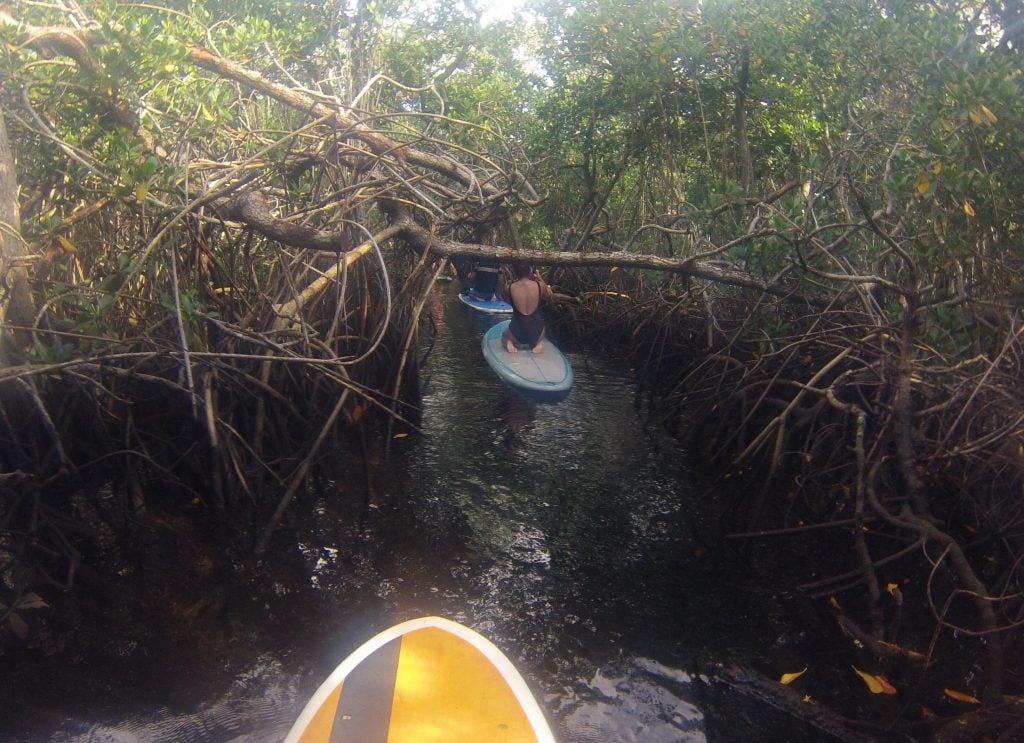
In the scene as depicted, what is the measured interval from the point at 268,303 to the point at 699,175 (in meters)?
5.38

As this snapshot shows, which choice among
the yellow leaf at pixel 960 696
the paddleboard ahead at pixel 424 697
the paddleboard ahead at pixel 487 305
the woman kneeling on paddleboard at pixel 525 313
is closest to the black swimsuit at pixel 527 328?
the woman kneeling on paddleboard at pixel 525 313

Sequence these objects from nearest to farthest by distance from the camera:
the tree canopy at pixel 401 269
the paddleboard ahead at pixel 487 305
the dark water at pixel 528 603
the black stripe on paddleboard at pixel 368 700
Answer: the black stripe on paddleboard at pixel 368 700, the dark water at pixel 528 603, the tree canopy at pixel 401 269, the paddleboard ahead at pixel 487 305

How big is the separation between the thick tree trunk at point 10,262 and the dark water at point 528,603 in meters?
1.36

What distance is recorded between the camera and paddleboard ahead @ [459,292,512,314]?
11.3m

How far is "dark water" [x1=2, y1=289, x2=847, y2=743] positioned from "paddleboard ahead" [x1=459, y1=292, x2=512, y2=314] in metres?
5.70

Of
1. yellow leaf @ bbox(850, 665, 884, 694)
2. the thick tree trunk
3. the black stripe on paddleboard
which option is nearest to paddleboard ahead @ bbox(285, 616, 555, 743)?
the black stripe on paddleboard

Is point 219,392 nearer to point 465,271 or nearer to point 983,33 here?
point 983,33

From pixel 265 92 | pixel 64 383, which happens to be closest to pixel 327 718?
pixel 64 383

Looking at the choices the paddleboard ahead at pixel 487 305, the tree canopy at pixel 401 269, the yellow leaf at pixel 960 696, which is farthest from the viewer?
the paddleboard ahead at pixel 487 305

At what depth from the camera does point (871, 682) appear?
3039 mm

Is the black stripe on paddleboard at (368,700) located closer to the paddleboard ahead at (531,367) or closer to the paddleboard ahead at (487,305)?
the paddleboard ahead at (531,367)

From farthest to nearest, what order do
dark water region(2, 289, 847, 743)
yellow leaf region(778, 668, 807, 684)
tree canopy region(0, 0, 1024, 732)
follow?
tree canopy region(0, 0, 1024, 732), yellow leaf region(778, 668, 807, 684), dark water region(2, 289, 847, 743)

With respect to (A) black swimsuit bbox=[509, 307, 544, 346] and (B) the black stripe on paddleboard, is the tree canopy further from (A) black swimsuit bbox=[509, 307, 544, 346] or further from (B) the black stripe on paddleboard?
(B) the black stripe on paddleboard

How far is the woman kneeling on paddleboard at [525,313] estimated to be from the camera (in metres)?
7.13
